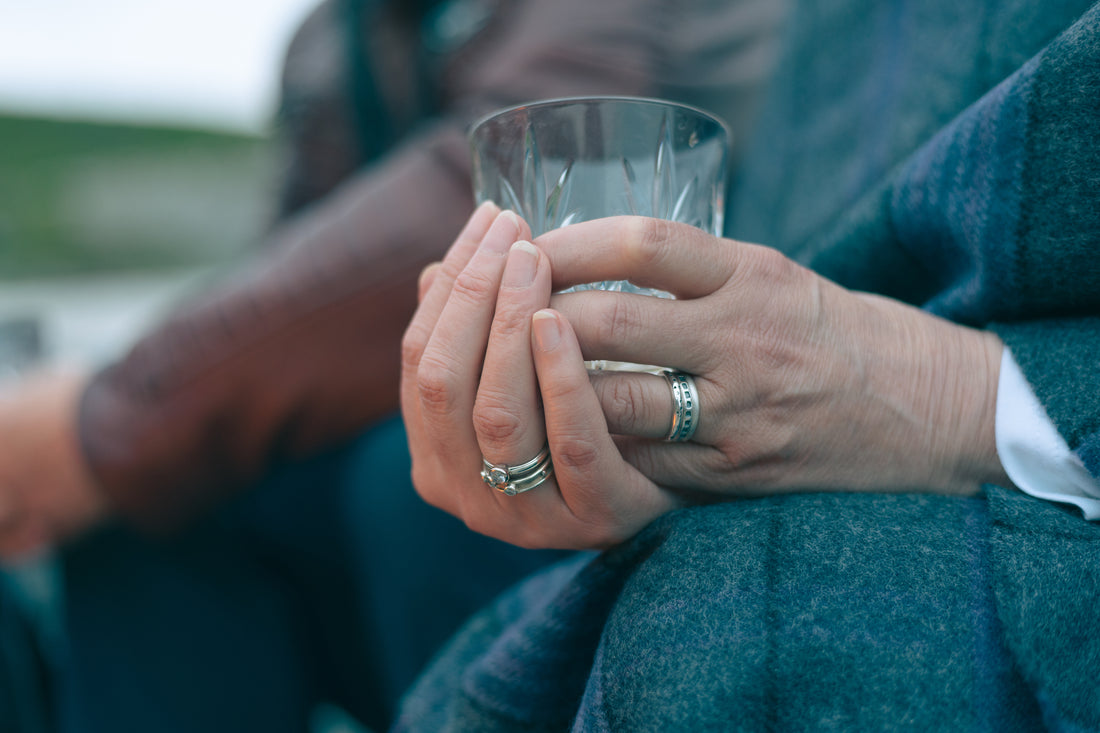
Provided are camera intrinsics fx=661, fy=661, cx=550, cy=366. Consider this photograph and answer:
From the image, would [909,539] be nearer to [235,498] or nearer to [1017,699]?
[1017,699]

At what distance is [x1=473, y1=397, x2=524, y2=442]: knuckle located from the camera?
0.33 meters

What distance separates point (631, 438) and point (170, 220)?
2.63 m

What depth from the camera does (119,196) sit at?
2.43 metres

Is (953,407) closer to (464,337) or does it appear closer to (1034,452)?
(1034,452)

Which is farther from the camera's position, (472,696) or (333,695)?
(333,695)

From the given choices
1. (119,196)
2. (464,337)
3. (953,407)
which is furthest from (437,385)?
(119,196)

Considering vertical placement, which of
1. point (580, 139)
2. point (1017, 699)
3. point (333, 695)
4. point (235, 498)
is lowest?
point (333, 695)

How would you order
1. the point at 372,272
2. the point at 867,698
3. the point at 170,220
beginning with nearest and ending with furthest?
the point at 867,698, the point at 372,272, the point at 170,220

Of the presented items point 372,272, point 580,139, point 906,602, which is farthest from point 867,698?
point 372,272

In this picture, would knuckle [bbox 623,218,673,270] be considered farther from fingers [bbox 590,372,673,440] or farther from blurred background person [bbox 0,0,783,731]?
blurred background person [bbox 0,0,783,731]

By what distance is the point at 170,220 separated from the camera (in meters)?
2.47

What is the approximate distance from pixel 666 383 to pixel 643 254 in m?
0.07

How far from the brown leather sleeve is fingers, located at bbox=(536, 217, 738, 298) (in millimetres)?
413

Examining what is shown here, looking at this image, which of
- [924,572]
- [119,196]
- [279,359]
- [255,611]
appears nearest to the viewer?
[924,572]
